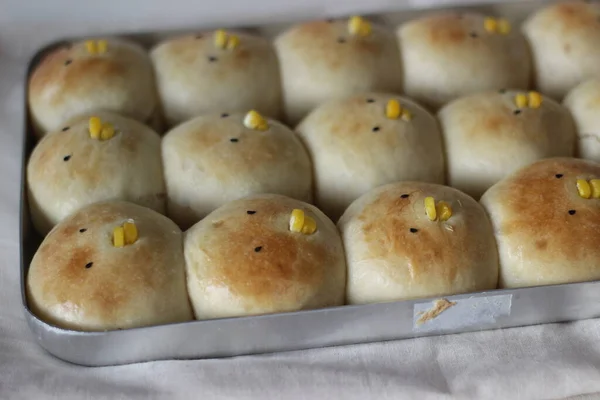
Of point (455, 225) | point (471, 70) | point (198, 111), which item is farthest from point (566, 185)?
point (198, 111)

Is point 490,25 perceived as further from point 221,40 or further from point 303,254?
point 303,254

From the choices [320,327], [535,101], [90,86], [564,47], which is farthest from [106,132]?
[564,47]

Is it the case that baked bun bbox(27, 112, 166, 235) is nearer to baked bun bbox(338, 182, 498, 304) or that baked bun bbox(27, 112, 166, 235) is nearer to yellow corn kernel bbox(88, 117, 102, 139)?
yellow corn kernel bbox(88, 117, 102, 139)

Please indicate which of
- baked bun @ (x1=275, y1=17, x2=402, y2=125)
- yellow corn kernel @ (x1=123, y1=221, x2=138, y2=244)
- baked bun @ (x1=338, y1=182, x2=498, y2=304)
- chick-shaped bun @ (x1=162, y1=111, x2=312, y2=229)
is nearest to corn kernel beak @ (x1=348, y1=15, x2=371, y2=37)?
baked bun @ (x1=275, y1=17, x2=402, y2=125)

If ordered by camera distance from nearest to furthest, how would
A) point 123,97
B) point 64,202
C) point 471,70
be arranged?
point 64,202, point 123,97, point 471,70

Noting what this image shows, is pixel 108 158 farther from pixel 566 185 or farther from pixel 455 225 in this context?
pixel 566 185

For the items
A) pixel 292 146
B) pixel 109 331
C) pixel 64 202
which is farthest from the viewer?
pixel 292 146
